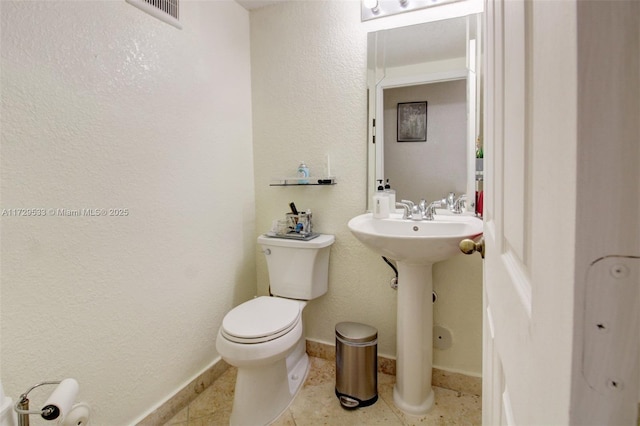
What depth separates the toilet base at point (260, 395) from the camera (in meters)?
1.42

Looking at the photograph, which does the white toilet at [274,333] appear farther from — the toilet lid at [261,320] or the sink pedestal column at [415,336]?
the sink pedestal column at [415,336]

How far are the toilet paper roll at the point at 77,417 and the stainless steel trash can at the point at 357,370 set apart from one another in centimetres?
104

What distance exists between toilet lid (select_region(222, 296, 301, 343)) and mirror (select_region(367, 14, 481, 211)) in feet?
2.43

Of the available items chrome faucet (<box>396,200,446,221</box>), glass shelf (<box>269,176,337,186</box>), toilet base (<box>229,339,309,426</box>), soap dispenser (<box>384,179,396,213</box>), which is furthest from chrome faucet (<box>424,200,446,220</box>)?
toilet base (<box>229,339,309,426</box>)

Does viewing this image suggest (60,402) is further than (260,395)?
No

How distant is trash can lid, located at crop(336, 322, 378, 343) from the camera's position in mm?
1582

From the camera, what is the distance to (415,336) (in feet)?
4.92

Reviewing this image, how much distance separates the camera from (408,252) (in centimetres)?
130

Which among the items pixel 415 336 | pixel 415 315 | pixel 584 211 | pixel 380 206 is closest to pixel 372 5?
pixel 380 206

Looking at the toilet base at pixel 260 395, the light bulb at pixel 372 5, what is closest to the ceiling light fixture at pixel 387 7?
the light bulb at pixel 372 5

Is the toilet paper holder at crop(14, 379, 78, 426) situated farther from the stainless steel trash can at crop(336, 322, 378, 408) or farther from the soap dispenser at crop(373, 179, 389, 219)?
the soap dispenser at crop(373, 179, 389, 219)

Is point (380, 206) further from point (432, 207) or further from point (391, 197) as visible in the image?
point (432, 207)

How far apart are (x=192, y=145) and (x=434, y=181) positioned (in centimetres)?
125

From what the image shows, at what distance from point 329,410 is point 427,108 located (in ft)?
5.16
